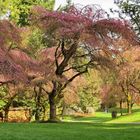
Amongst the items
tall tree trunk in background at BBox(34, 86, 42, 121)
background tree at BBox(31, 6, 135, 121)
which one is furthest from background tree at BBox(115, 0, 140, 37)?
tall tree trunk in background at BBox(34, 86, 42, 121)

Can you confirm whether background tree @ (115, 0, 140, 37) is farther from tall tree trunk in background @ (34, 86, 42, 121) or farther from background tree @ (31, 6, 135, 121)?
tall tree trunk in background @ (34, 86, 42, 121)

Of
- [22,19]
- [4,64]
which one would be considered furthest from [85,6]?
[22,19]

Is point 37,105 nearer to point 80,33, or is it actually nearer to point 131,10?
point 80,33

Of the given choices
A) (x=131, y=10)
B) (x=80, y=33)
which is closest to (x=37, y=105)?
(x=80, y=33)

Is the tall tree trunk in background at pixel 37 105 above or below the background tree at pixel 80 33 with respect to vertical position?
below

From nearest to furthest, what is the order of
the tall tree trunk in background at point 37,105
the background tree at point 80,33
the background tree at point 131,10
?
the background tree at point 131,10, the background tree at point 80,33, the tall tree trunk in background at point 37,105

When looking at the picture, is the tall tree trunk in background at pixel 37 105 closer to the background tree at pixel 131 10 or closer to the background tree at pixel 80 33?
the background tree at pixel 80 33

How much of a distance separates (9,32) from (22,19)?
24.1 metres

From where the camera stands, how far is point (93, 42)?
25.2m

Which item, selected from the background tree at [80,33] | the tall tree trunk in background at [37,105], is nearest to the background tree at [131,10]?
the background tree at [80,33]

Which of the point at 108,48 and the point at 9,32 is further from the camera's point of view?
the point at 108,48

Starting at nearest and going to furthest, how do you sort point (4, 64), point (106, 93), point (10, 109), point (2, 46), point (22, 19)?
point (4, 64) < point (2, 46) < point (10, 109) < point (22, 19) < point (106, 93)

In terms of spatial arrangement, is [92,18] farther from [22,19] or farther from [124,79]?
[22,19]

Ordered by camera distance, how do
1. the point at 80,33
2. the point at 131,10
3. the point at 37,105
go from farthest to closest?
the point at 37,105 < the point at 80,33 < the point at 131,10
